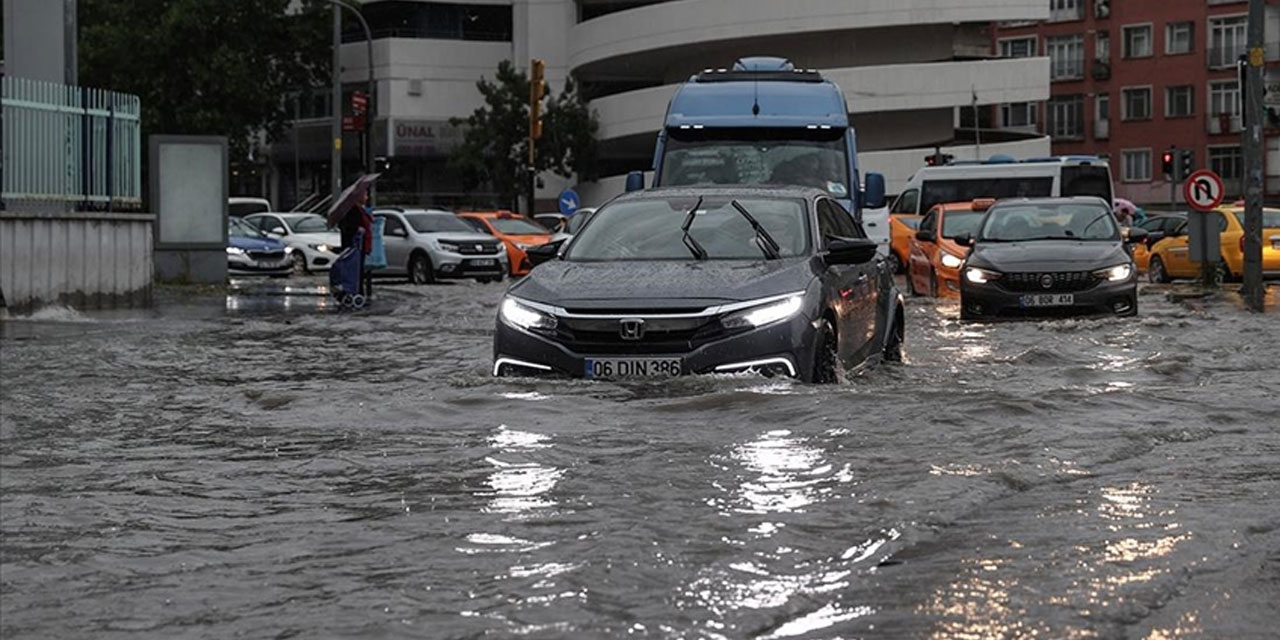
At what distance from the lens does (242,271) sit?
42.6m

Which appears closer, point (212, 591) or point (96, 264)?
point (212, 591)

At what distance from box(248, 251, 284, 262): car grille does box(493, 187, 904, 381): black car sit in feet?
95.3

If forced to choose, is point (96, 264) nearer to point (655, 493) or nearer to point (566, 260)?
point (566, 260)

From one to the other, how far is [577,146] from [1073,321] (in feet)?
176

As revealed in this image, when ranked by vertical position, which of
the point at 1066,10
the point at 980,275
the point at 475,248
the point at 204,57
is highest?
the point at 1066,10

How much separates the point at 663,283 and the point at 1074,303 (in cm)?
1012

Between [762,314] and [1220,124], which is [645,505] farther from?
[1220,124]

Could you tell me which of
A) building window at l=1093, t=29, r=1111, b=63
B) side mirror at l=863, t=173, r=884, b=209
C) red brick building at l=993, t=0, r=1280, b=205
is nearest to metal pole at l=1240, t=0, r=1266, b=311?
side mirror at l=863, t=173, r=884, b=209

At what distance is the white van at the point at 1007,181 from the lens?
37312 mm

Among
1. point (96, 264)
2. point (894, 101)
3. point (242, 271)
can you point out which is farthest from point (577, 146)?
point (96, 264)

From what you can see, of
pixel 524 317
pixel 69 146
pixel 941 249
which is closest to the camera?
pixel 524 317

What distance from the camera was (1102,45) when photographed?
3563 inches

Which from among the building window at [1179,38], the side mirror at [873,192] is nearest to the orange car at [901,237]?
the side mirror at [873,192]

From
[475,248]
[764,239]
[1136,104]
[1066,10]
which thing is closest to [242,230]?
[475,248]
